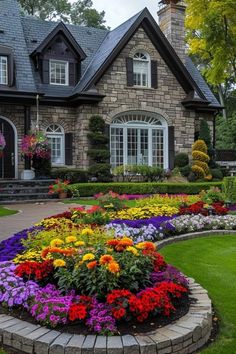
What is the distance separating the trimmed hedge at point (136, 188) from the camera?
52.2ft

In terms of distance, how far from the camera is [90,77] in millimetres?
19375

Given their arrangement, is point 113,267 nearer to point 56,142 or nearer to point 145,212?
point 145,212

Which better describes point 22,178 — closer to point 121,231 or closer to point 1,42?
point 1,42

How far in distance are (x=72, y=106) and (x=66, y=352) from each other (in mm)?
17435

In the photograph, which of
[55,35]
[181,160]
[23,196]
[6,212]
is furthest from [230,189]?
[55,35]

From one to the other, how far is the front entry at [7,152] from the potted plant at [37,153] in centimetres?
98

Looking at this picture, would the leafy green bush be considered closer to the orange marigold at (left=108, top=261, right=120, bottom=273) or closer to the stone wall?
the stone wall

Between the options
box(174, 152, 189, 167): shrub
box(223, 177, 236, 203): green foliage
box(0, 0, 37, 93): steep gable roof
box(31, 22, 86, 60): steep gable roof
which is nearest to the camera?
box(223, 177, 236, 203): green foliage

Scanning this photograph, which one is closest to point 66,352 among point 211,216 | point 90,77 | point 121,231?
Result: point 121,231

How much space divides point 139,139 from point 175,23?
703 cm

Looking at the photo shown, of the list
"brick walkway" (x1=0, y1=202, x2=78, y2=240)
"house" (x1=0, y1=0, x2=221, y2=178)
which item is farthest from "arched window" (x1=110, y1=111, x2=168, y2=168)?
"brick walkway" (x1=0, y1=202, x2=78, y2=240)

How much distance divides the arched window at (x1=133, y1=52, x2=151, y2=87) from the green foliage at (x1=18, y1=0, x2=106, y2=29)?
19642 mm

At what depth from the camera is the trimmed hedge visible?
52.2 feet

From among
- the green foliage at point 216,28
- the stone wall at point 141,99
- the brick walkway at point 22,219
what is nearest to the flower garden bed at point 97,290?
the brick walkway at point 22,219
